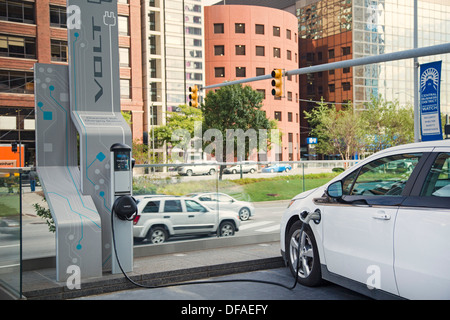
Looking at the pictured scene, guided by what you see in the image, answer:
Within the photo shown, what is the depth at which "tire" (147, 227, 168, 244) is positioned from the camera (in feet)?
28.1

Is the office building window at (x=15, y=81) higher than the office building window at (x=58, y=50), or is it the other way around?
the office building window at (x=58, y=50)

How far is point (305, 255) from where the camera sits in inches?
254

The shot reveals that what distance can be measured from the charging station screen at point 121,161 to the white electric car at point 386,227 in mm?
2462

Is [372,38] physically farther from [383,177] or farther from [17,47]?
[383,177]

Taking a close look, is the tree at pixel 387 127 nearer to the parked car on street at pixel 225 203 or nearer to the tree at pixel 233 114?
the tree at pixel 233 114

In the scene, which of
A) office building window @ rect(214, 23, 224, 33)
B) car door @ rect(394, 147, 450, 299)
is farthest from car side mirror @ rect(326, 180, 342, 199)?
office building window @ rect(214, 23, 224, 33)

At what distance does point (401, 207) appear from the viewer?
188 inches

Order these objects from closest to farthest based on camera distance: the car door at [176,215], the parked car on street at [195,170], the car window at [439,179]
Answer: the car window at [439,179], the car door at [176,215], the parked car on street at [195,170]

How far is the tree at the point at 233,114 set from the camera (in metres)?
50.0

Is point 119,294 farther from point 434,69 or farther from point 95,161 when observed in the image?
point 434,69

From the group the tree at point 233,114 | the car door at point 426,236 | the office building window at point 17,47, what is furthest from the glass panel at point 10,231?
the office building window at point 17,47

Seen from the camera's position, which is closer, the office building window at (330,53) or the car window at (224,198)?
the car window at (224,198)
